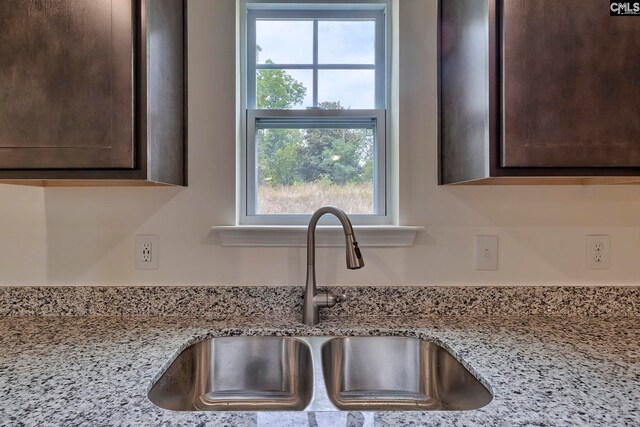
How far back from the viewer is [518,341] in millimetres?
950

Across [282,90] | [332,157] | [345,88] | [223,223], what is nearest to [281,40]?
[282,90]

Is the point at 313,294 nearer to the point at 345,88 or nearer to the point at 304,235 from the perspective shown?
the point at 304,235

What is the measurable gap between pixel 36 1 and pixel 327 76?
86 cm

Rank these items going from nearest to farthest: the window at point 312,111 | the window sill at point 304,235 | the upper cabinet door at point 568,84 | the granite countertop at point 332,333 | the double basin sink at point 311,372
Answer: the granite countertop at point 332,333 < the upper cabinet door at point 568,84 < the double basin sink at point 311,372 < the window sill at point 304,235 < the window at point 312,111

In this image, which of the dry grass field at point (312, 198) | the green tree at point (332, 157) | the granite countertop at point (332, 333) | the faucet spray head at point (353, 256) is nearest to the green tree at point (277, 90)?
the green tree at point (332, 157)

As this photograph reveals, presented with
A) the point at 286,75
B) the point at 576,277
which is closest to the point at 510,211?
the point at 576,277

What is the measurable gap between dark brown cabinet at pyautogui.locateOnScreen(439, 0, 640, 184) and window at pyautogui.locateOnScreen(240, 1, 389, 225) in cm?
47

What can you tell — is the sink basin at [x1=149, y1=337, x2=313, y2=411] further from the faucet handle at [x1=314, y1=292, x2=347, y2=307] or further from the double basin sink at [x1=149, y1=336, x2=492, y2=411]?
the faucet handle at [x1=314, y1=292, x2=347, y2=307]

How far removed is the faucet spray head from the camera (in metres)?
1.01

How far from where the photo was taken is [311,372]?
984 millimetres

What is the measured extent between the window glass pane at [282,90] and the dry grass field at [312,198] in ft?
0.99

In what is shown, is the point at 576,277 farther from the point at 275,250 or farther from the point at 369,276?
the point at 275,250

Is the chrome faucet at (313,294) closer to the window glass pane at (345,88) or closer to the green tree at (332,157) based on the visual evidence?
the green tree at (332,157)

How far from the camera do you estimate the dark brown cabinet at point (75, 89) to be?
90cm
